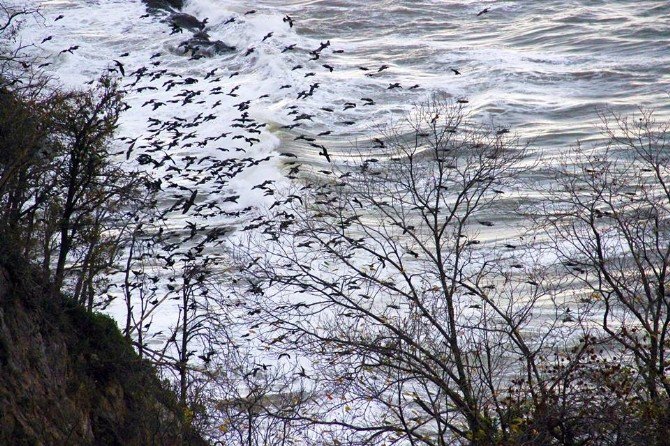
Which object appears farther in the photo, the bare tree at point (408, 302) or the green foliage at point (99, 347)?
the green foliage at point (99, 347)

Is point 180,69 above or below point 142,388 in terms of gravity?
above

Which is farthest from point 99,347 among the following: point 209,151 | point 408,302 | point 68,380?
point 209,151

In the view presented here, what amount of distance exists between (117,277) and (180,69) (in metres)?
33.0

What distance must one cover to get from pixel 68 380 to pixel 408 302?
10308mm

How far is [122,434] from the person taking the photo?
577 inches

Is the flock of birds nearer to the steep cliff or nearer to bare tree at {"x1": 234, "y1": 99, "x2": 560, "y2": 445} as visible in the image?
bare tree at {"x1": 234, "y1": 99, "x2": 560, "y2": 445}

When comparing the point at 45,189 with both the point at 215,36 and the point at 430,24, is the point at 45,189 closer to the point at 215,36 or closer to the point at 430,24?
the point at 215,36

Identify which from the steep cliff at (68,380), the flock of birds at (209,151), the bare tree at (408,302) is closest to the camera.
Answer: the steep cliff at (68,380)

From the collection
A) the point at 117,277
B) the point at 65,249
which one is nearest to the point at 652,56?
the point at 117,277

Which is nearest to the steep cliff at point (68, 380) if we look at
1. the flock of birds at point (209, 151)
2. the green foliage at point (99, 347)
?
the green foliage at point (99, 347)

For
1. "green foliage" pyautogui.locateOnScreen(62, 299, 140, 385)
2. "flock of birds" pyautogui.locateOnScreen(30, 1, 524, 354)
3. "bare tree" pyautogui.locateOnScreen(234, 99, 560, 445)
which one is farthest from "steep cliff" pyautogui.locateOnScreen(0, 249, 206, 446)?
"flock of birds" pyautogui.locateOnScreen(30, 1, 524, 354)

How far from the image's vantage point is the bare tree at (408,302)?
14109mm

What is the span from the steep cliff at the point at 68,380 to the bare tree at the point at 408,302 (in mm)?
2558

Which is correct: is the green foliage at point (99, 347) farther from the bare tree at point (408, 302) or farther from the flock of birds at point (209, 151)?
the flock of birds at point (209, 151)
